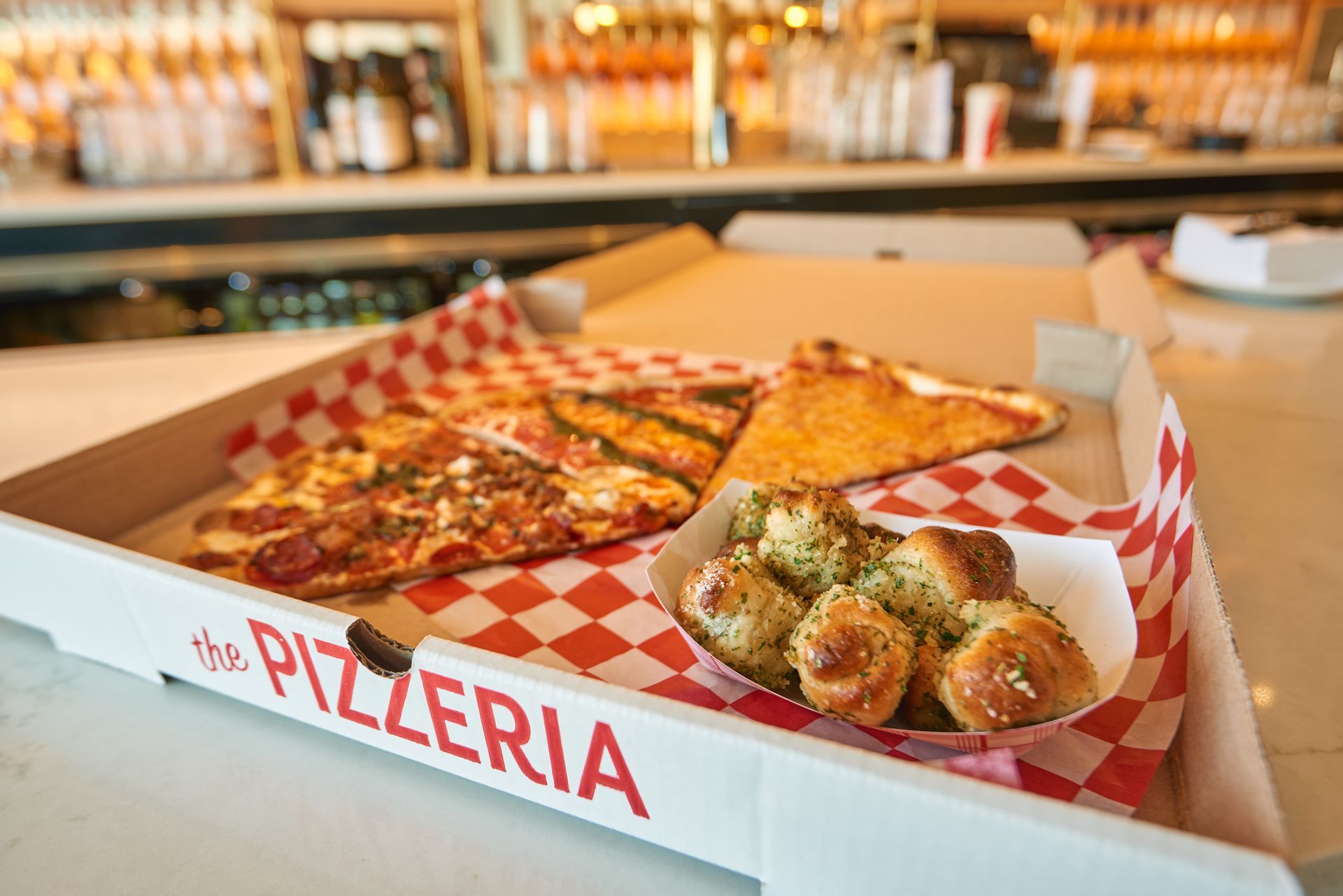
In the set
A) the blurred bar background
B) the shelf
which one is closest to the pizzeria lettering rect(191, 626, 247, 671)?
the blurred bar background

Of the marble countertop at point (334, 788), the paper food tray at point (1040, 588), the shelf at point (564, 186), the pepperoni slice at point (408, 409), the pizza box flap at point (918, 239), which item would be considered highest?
the shelf at point (564, 186)

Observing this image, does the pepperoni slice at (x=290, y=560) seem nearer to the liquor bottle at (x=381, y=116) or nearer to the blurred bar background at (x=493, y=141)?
the blurred bar background at (x=493, y=141)

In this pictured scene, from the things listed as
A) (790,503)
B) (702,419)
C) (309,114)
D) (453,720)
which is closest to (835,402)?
(702,419)

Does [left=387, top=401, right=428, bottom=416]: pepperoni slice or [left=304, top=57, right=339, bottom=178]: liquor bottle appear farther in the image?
[left=304, top=57, right=339, bottom=178]: liquor bottle

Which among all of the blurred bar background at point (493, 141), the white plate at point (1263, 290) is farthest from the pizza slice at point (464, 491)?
the blurred bar background at point (493, 141)

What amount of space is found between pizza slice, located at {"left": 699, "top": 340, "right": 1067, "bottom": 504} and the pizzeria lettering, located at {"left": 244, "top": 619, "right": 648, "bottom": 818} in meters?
0.69

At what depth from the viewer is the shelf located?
3973 mm

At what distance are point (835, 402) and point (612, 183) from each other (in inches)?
119

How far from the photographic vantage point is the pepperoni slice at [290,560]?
3.87 feet

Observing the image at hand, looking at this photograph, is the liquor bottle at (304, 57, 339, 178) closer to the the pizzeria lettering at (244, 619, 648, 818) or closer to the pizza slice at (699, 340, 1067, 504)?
the pizza slice at (699, 340, 1067, 504)

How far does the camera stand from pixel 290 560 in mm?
1213

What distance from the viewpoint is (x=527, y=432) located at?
1.63m

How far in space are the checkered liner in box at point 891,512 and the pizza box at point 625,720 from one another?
0.04 metres

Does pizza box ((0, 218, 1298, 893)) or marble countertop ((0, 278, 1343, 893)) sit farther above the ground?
pizza box ((0, 218, 1298, 893))
